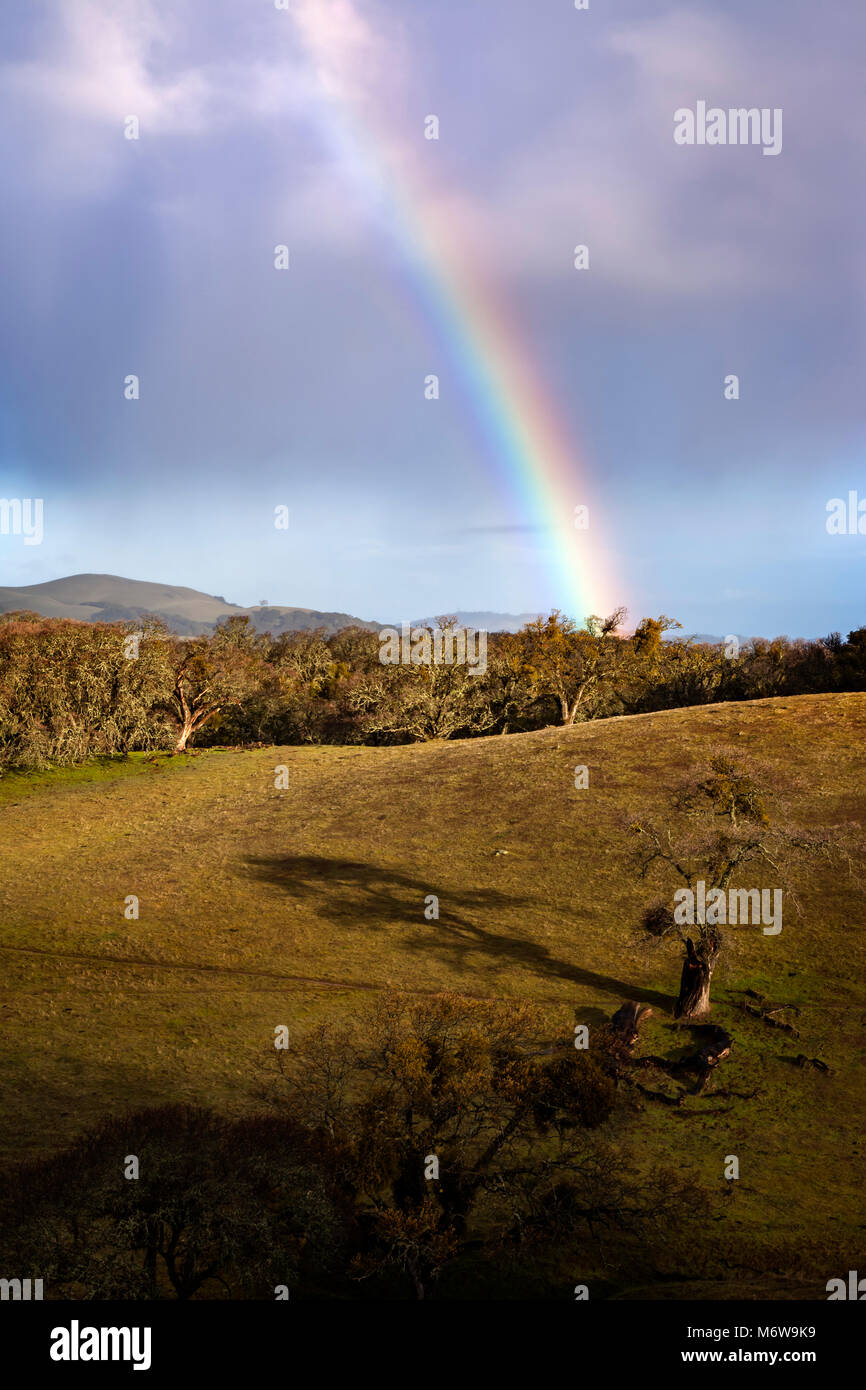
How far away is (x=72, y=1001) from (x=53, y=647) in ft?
168

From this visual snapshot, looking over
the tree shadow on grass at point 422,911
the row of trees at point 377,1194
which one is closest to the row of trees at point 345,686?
the tree shadow on grass at point 422,911

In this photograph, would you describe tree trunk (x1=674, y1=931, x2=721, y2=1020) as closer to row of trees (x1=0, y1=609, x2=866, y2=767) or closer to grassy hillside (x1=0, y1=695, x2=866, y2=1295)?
grassy hillside (x1=0, y1=695, x2=866, y2=1295)

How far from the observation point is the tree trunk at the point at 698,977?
2524 centimetres

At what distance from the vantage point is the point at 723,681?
296ft

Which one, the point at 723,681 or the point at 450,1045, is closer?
the point at 450,1045

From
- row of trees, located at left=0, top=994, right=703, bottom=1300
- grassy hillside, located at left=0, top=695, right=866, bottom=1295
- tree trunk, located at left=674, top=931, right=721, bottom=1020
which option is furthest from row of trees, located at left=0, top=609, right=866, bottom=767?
row of trees, located at left=0, top=994, right=703, bottom=1300

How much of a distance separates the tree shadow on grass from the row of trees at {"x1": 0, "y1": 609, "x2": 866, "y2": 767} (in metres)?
33.2

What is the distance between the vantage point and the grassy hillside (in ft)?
65.5

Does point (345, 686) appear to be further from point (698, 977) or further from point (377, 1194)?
point (377, 1194)

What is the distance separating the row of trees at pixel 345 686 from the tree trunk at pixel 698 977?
51594mm

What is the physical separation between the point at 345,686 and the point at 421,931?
56730mm
